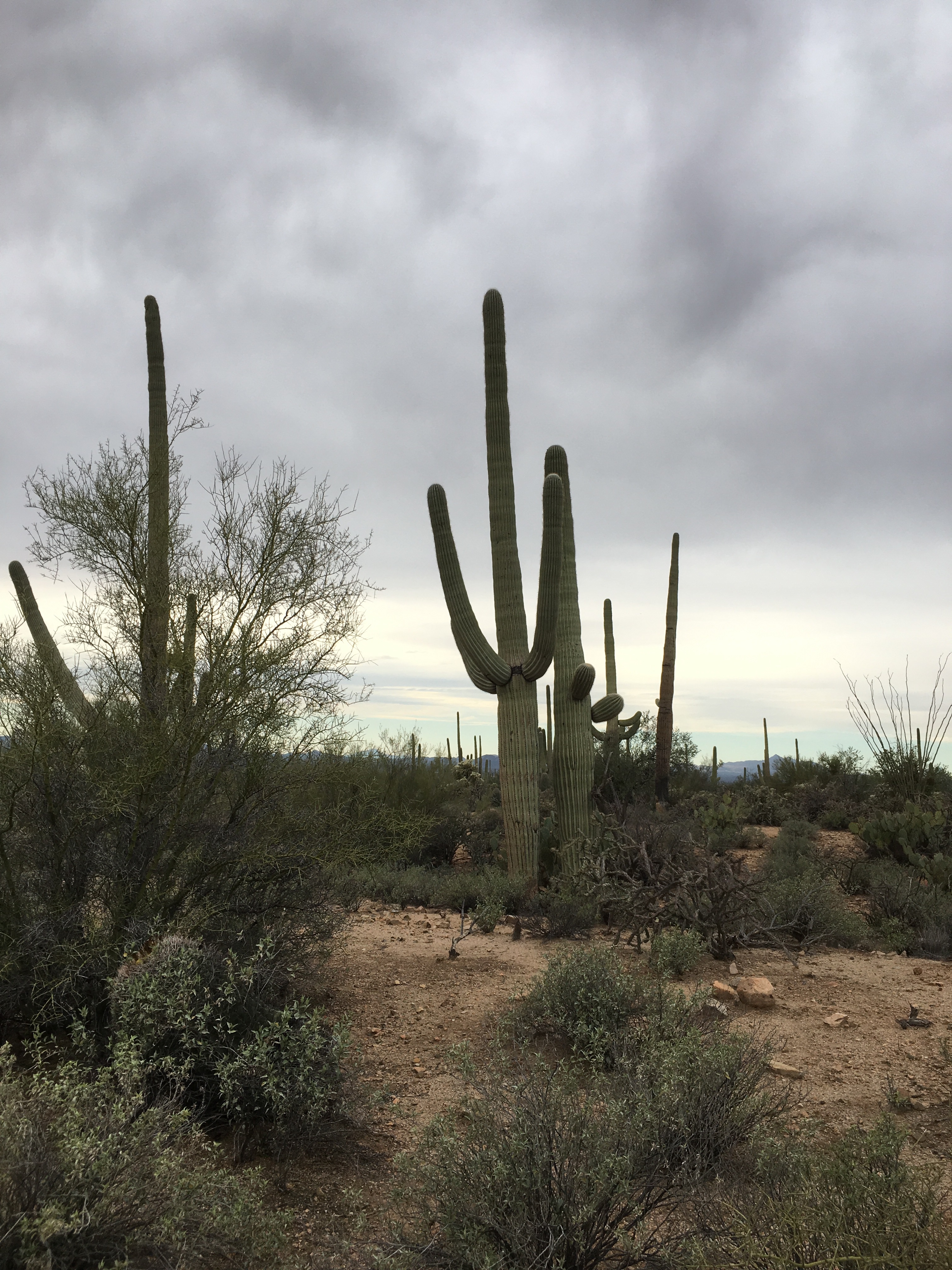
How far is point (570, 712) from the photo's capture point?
13.4 meters

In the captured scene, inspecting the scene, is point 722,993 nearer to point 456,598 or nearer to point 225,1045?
point 225,1045

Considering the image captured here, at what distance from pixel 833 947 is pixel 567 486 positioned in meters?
7.84

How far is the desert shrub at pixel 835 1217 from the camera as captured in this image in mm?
2803

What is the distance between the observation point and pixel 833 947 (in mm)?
9602

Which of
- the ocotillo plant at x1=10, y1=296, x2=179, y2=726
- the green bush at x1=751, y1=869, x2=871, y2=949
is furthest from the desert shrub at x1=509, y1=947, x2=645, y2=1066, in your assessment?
the ocotillo plant at x1=10, y1=296, x2=179, y2=726

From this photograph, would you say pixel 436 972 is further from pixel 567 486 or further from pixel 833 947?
pixel 567 486

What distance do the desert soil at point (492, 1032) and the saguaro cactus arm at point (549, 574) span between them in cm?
392

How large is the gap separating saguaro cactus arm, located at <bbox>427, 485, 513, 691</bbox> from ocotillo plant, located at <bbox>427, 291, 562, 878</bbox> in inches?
0.4

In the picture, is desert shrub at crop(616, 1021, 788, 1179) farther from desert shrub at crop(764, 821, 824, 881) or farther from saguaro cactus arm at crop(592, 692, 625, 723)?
saguaro cactus arm at crop(592, 692, 625, 723)

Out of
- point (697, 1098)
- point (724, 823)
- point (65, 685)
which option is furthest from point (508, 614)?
point (697, 1098)

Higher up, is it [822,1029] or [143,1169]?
[143,1169]

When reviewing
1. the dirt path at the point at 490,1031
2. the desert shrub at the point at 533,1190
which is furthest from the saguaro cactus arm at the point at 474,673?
the desert shrub at the point at 533,1190

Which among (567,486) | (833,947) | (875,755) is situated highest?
(567,486)

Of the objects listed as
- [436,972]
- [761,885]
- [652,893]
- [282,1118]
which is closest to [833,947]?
[761,885]
